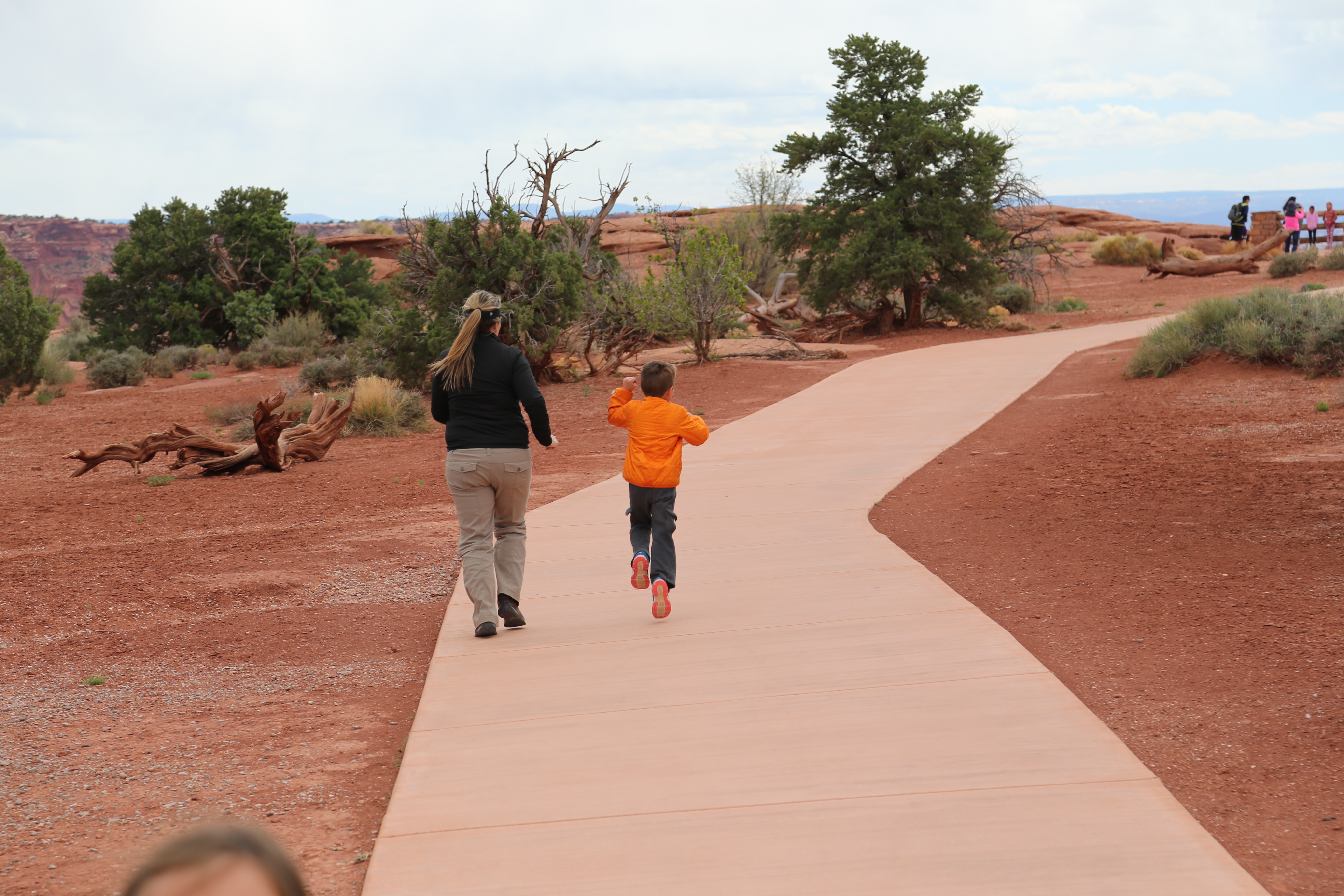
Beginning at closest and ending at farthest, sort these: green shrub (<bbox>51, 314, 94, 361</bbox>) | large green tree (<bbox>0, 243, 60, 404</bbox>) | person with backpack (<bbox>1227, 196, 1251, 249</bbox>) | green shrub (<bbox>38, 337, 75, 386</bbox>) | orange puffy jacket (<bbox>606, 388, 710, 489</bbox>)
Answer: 1. orange puffy jacket (<bbox>606, 388, 710, 489</bbox>)
2. large green tree (<bbox>0, 243, 60, 404</bbox>)
3. green shrub (<bbox>38, 337, 75, 386</bbox>)
4. green shrub (<bbox>51, 314, 94, 361</bbox>)
5. person with backpack (<bbox>1227, 196, 1251, 249</bbox>)

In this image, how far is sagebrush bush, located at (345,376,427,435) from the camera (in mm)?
17078

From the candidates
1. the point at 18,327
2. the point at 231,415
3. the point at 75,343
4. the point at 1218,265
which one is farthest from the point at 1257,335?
the point at 75,343

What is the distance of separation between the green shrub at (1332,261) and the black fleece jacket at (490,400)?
106ft

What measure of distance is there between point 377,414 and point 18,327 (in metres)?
11.4

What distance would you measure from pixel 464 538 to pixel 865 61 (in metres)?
23.8

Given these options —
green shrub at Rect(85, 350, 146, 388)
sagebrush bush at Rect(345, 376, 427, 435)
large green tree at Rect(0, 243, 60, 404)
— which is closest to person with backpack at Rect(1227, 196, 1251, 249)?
sagebrush bush at Rect(345, 376, 427, 435)

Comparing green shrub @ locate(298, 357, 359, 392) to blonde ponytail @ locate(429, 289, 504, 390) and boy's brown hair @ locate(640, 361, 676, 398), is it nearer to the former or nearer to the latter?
blonde ponytail @ locate(429, 289, 504, 390)

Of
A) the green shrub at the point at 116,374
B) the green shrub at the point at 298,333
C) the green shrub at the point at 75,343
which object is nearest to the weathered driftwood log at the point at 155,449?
the green shrub at the point at 116,374

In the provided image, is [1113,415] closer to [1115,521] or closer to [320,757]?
[1115,521]

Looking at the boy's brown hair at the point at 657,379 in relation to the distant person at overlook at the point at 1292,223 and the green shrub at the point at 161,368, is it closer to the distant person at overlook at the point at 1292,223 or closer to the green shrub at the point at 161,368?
the green shrub at the point at 161,368

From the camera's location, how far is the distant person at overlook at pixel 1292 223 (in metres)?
35.8

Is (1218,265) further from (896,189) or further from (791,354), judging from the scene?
(791,354)

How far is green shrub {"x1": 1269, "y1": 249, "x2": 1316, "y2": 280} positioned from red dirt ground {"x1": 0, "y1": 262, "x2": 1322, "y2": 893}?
23.8 meters

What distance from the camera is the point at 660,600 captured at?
6297 millimetres
